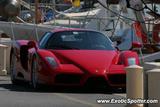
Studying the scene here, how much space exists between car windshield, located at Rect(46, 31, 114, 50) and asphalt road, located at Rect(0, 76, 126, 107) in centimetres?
92

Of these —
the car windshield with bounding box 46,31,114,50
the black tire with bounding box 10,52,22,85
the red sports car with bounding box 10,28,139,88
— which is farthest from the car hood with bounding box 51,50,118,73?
the black tire with bounding box 10,52,22,85

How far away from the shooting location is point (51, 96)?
42.7 ft

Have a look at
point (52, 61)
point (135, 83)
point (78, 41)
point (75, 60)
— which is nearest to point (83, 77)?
point (75, 60)

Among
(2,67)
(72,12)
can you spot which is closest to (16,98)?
(2,67)

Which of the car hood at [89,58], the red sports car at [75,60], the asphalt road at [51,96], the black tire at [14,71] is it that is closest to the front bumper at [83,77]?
the red sports car at [75,60]

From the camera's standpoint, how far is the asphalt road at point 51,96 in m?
11.6

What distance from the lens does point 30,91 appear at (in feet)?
46.5

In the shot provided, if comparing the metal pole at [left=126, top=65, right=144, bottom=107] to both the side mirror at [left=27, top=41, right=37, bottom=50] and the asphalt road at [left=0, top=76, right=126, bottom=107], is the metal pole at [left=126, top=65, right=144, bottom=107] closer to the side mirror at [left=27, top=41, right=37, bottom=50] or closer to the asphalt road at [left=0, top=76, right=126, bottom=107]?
the asphalt road at [left=0, top=76, right=126, bottom=107]

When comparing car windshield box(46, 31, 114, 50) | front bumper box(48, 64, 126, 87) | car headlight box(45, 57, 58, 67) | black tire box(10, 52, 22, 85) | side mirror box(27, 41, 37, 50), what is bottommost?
black tire box(10, 52, 22, 85)

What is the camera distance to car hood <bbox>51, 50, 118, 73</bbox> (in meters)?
13.7

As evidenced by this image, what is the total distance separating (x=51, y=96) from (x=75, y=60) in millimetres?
1182

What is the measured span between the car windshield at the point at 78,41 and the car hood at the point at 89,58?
384 mm

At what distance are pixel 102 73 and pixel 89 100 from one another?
1.28 meters

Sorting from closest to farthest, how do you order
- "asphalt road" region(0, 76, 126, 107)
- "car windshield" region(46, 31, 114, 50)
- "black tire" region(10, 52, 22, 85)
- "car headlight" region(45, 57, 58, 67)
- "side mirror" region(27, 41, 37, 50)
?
"asphalt road" region(0, 76, 126, 107) → "car headlight" region(45, 57, 58, 67) → "car windshield" region(46, 31, 114, 50) → "side mirror" region(27, 41, 37, 50) → "black tire" region(10, 52, 22, 85)
